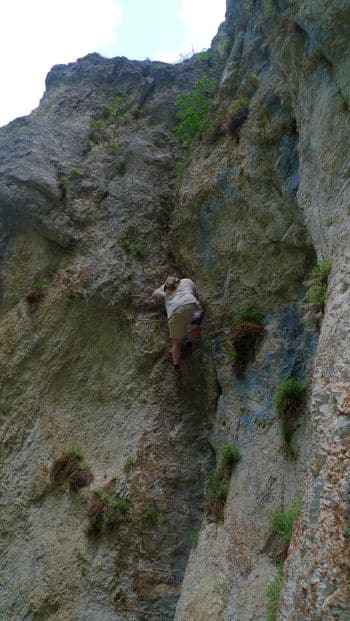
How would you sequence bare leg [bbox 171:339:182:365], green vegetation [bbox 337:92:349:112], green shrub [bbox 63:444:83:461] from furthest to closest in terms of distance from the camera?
1. green shrub [bbox 63:444:83:461]
2. bare leg [bbox 171:339:182:365]
3. green vegetation [bbox 337:92:349:112]

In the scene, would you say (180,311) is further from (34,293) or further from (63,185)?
(63,185)

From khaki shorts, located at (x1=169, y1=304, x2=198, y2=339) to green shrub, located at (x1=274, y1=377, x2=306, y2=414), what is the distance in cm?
281

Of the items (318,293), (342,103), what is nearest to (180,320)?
(318,293)

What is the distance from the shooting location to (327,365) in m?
5.91

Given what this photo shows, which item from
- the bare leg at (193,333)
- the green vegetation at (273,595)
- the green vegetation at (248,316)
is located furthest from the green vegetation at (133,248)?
the green vegetation at (273,595)

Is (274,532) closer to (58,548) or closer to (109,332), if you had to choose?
Answer: (58,548)

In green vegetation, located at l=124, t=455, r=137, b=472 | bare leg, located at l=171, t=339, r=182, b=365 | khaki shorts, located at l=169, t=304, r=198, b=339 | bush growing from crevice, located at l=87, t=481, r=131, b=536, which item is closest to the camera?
bush growing from crevice, located at l=87, t=481, r=131, b=536

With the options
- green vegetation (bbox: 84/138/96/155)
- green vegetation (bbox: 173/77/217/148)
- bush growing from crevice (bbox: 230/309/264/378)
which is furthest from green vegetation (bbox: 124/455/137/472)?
green vegetation (bbox: 84/138/96/155)

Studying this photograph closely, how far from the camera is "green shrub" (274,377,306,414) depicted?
841 cm

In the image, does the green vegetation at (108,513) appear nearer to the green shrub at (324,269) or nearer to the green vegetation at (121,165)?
the green shrub at (324,269)

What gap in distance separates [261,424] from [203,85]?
10778mm

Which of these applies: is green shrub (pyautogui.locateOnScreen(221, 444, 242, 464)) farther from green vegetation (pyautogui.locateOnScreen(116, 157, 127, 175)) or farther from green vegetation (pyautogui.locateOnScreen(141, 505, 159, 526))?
green vegetation (pyautogui.locateOnScreen(116, 157, 127, 175))

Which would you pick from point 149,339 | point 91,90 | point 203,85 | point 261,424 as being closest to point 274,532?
point 261,424

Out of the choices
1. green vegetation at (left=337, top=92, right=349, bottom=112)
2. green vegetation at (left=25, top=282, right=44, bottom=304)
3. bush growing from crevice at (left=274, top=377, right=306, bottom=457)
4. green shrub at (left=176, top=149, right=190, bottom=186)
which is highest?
green vegetation at (left=337, top=92, right=349, bottom=112)
